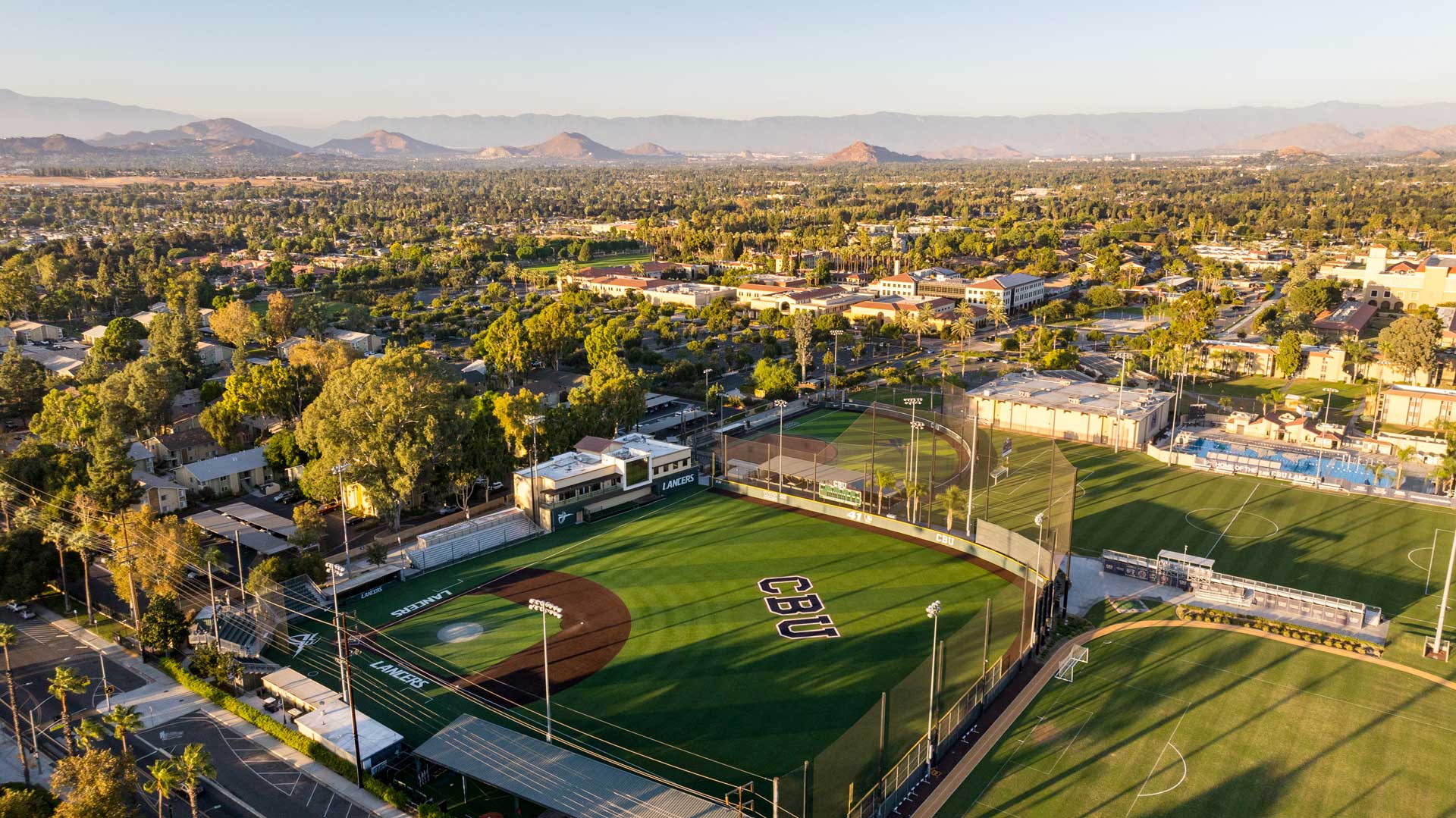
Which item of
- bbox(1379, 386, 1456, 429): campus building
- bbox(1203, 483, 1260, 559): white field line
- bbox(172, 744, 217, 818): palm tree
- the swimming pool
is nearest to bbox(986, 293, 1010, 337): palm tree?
bbox(1379, 386, 1456, 429): campus building

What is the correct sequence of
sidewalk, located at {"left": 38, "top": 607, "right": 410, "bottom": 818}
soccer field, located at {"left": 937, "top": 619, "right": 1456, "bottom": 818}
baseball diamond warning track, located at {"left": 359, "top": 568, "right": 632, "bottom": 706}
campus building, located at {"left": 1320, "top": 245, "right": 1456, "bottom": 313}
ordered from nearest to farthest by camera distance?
soccer field, located at {"left": 937, "top": 619, "right": 1456, "bottom": 818}, sidewalk, located at {"left": 38, "top": 607, "right": 410, "bottom": 818}, baseball diamond warning track, located at {"left": 359, "top": 568, "right": 632, "bottom": 706}, campus building, located at {"left": 1320, "top": 245, "right": 1456, "bottom": 313}

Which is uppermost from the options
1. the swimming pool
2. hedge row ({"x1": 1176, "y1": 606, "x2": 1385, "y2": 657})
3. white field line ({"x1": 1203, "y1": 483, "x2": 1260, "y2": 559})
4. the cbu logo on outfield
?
the swimming pool

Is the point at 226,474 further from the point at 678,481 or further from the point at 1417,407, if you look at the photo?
the point at 1417,407

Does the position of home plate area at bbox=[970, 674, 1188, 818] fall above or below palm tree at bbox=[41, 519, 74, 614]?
below

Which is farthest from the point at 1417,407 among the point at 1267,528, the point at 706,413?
the point at 706,413

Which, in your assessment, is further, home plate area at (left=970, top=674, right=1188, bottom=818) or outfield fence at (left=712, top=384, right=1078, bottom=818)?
home plate area at (left=970, top=674, right=1188, bottom=818)

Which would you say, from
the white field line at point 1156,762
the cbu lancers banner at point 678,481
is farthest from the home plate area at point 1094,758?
A: the cbu lancers banner at point 678,481

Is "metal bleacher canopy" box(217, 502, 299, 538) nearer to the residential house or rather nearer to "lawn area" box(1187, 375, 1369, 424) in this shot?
the residential house

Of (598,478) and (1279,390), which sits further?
(1279,390)
